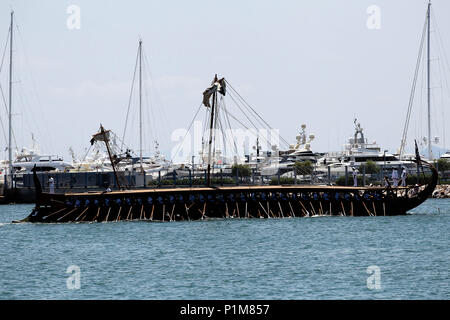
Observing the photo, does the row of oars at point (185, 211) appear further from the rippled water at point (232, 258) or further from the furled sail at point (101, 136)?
the furled sail at point (101, 136)

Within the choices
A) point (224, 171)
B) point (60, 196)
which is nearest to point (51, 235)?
point (60, 196)

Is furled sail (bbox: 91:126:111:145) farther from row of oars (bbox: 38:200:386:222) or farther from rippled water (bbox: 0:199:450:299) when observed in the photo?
rippled water (bbox: 0:199:450:299)

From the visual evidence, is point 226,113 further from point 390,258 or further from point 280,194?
point 390,258

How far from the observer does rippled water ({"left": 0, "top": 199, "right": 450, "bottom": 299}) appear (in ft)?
105

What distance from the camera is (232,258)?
40.5 metres

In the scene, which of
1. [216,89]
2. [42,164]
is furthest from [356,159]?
[216,89]

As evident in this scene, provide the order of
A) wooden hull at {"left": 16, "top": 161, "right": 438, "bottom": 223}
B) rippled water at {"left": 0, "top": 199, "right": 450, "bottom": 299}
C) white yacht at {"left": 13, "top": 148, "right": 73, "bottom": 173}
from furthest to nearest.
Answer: white yacht at {"left": 13, "top": 148, "right": 73, "bottom": 173}, wooden hull at {"left": 16, "top": 161, "right": 438, "bottom": 223}, rippled water at {"left": 0, "top": 199, "right": 450, "bottom": 299}

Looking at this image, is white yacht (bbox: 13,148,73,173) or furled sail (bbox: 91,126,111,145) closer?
furled sail (bbox: 91,126,111,145)

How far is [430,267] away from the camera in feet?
121

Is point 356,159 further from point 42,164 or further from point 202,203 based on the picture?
point 202,203

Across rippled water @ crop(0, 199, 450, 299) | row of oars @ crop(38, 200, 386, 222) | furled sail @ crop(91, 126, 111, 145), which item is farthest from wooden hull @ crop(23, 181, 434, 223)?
furled sail @ crop(91, 126, 111, 145)

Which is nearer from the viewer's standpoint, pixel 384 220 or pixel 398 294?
pixel 398 294

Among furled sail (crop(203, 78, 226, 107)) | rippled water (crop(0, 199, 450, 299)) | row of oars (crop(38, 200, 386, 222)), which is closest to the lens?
rippled water (crop(0, 199, 450, 299))

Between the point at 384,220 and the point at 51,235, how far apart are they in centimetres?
2339
